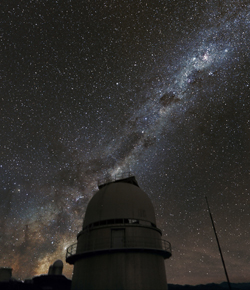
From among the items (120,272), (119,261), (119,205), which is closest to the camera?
(120,272)

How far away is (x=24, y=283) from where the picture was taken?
87.1 feet

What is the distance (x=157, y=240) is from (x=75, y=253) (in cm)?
678

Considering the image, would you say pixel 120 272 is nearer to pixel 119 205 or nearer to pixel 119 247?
pixel 119 247

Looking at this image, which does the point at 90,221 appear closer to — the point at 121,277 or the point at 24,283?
the point at 121,277

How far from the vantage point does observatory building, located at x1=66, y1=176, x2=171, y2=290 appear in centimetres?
1375

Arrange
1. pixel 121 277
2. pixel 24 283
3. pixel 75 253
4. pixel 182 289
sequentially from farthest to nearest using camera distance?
pixel 182 289 → pixel 24 283 → pixel 75 253 → pixel 121 277

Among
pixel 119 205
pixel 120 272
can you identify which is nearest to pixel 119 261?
pixel 120 272

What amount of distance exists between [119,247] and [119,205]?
11.0 feet

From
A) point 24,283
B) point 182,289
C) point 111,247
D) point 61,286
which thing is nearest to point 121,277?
point 111,247

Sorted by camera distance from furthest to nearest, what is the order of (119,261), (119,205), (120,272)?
1. (119,205)
2. (119,261)
3. (120,272)

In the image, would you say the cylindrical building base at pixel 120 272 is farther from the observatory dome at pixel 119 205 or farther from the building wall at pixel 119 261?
the observatory dome at pixel 119 205

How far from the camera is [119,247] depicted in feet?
47.4

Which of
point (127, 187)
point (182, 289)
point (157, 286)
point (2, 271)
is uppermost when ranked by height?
point (182, 289)

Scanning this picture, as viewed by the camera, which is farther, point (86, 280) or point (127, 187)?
point (127, 187)
